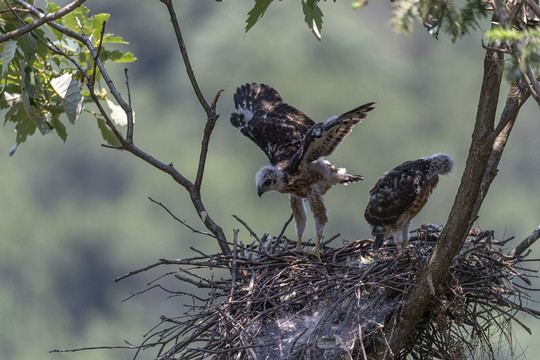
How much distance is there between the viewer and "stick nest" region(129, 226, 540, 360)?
11.9ft

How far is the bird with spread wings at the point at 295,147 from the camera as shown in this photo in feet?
15.5

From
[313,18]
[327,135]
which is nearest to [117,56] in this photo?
[327,135]

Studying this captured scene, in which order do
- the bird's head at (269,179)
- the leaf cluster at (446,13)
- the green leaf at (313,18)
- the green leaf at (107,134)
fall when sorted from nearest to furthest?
1. the leaf cluster at (446,13)
2. the green leaf at (313,18)
3. the green leaf at (107,134)
4. the bird's head at (269,179)

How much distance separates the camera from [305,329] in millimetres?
3705

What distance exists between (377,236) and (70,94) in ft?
7.06

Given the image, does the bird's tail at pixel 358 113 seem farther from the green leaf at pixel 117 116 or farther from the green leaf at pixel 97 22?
the green leaf at pixel 97 22

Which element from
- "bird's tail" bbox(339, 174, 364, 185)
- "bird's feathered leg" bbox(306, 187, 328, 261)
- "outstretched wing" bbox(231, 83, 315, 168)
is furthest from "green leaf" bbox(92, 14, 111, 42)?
"bird's tail" bbox(339, 174, 364, 185)

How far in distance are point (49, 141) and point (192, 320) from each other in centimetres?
1479

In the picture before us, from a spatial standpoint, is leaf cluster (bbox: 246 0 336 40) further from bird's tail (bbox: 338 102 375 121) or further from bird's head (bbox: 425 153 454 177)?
bird's head (bbox: 425 153 454 177)

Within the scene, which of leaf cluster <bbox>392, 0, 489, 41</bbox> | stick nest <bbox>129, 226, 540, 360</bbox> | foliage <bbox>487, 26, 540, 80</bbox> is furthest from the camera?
stick nest <bbox>129, 226, 540, 360</bbox>

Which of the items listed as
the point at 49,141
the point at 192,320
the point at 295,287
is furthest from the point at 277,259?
the point at 49,141

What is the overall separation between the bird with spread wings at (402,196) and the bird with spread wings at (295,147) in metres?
0.40

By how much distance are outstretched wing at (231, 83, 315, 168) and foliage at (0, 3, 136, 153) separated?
4.53 ft

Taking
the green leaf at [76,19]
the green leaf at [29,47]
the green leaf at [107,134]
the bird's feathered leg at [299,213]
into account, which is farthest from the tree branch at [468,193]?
the green leaf at [76,19]
